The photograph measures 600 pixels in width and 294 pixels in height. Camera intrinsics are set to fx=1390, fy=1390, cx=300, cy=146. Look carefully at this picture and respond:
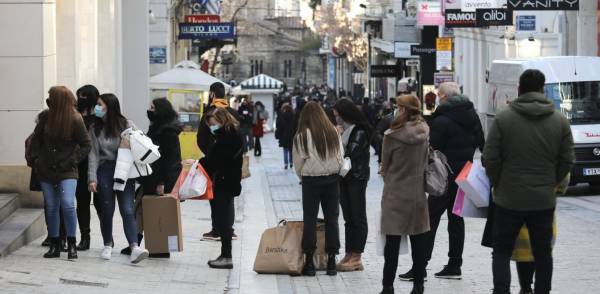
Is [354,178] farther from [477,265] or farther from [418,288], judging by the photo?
[418,288]

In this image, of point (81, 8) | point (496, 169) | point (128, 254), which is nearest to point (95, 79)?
→ point (81, 8)

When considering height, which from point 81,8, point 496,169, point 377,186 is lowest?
point 377,186

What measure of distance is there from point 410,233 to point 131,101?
2095cm

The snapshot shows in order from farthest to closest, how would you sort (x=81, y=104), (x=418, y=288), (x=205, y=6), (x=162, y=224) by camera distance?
1. (x=205, y=6)
2. (x=162, y=224)
3. (x=81, y=104)
4. (x=418, y=288)

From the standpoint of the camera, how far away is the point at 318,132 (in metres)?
12.9

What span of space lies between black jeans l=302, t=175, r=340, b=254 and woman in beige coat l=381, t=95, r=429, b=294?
1.70 meters

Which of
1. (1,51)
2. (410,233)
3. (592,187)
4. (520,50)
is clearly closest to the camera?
(410,233)

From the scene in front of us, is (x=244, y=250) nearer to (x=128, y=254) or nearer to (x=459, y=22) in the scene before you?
(x=128, y=254)

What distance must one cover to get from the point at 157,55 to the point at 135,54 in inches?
360

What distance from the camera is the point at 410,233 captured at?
11.2 meters

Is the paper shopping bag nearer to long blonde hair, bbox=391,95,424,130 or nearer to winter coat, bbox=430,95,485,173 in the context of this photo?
winter coat, bbox=430,95,485,173

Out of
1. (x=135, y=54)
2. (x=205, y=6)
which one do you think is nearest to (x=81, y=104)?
(x=135, y=54)

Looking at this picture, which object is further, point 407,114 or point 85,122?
point 85,122

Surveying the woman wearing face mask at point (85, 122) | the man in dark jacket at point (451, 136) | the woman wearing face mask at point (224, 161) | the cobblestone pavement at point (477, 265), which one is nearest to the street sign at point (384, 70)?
the cobblestone pavement at point (477, 265)
